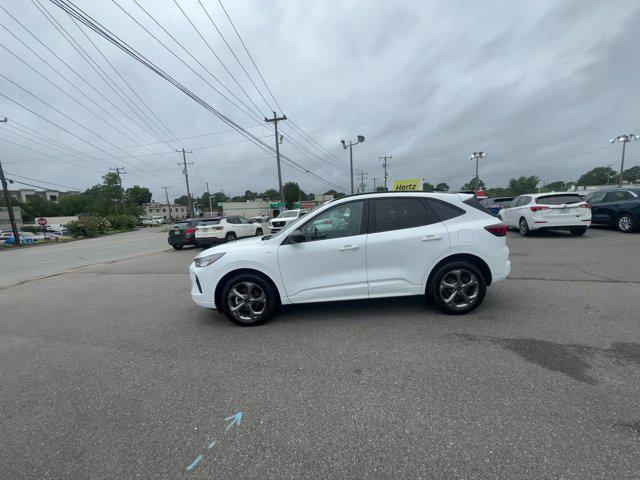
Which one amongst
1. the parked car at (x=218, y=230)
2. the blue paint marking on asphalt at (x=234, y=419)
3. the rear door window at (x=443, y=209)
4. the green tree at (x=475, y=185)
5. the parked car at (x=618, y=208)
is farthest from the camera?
the green tree at (x=475, y=185)

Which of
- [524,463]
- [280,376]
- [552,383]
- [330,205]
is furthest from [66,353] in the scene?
[552,383]

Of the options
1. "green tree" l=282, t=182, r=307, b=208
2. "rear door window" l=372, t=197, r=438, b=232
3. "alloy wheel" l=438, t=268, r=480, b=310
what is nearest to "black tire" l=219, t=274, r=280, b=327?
"rear door window" l=372, t=197, r=438, b=232

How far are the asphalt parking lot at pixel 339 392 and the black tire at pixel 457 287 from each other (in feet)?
0.53

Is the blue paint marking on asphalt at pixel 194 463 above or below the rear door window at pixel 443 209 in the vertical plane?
below

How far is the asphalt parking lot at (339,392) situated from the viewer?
1.92 metres

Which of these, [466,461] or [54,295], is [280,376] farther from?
[54,295]

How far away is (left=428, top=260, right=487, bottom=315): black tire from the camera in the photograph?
4.00 metres

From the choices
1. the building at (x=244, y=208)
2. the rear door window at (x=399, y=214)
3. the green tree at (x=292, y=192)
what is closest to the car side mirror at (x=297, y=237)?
the rear door window at (x=399, y=214)

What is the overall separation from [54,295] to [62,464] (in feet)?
20.7

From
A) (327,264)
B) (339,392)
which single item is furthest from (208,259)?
(339,392)

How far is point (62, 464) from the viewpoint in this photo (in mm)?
2010

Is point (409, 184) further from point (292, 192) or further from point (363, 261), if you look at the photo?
point (292, 192)

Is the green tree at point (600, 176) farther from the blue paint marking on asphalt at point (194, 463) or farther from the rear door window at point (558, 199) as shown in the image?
the blue paint marking on asphalt at point (194, 463)

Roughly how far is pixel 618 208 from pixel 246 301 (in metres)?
13.3
